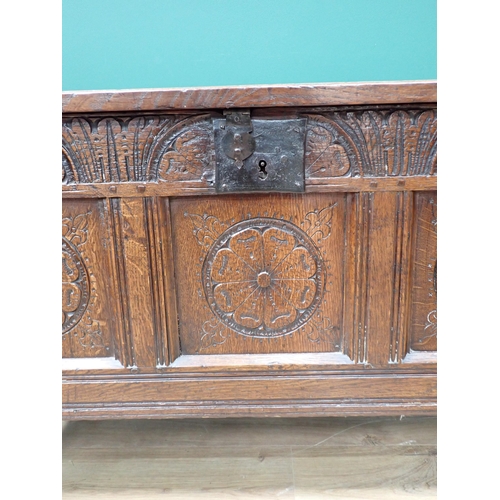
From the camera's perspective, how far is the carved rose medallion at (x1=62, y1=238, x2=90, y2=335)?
0.93 m

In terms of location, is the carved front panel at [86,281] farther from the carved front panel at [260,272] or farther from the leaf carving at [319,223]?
the leaf carving at [319,223]

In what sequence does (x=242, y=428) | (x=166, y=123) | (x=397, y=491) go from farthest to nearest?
(x=242, y=428)
(x=397, y=491)
(x=166, y=123)

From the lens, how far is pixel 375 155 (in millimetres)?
876

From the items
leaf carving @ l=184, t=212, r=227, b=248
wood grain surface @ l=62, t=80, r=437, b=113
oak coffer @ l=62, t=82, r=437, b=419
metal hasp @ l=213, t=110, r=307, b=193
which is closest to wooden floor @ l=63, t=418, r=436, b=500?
oak coffer @ l=62, t=82, r=437, b=419

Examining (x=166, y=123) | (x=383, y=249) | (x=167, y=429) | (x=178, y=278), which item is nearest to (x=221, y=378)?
(x=178, y=278)

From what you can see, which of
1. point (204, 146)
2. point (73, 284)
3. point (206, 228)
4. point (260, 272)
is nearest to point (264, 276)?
point (260, 272)

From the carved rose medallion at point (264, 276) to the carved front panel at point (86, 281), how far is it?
0.23 meters

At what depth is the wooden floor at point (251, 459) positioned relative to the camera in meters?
0.98

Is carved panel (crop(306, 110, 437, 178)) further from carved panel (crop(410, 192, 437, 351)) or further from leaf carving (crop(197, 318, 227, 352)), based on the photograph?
leaf carving (crop(197, 318, 227, 352))

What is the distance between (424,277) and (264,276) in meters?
0.35

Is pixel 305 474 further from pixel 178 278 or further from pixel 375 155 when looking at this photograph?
pixel 375 155

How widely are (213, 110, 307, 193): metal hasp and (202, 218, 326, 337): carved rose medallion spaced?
9 centimetres

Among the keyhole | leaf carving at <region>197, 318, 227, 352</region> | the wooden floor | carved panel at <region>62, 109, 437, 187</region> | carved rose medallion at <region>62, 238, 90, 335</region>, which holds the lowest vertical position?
the wooden floor

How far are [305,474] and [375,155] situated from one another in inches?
29.7
